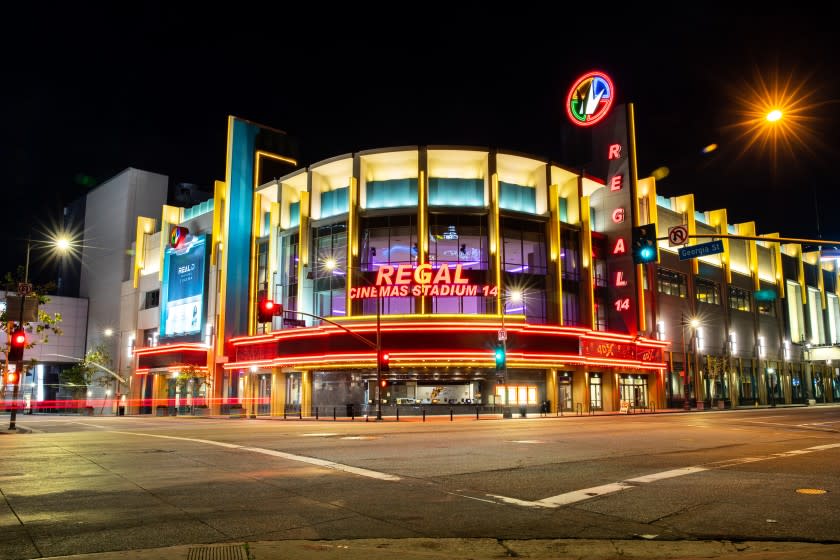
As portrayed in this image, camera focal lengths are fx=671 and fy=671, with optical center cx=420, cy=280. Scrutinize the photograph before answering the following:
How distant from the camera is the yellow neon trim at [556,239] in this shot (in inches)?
2281

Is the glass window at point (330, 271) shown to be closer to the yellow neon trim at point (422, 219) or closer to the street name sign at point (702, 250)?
the yellow neon trim at point (422, 219)

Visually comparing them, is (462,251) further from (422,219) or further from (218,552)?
(218,552)

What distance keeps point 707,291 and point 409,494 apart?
72.5 metres

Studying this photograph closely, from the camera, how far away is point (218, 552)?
6863mm

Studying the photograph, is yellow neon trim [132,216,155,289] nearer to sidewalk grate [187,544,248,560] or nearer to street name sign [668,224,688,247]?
street name sign [668,224,688,247]

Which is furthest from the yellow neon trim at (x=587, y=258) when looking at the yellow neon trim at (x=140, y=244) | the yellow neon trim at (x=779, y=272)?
the yellow neon trim at (x=140, y=244)

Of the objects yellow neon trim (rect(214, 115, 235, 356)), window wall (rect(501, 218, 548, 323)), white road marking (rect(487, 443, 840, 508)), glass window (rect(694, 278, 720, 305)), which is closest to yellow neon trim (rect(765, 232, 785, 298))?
glass window (rect(694, 278, 720, 305))

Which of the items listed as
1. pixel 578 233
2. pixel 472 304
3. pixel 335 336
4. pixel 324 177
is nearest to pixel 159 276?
pixel 324 177

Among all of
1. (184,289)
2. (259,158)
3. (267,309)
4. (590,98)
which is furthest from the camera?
(184,289)

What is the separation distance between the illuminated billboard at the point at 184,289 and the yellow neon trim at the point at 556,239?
118 ft

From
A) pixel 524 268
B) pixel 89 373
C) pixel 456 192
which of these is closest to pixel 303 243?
pixel 456 192

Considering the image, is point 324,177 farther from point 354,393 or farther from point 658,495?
point 658,495

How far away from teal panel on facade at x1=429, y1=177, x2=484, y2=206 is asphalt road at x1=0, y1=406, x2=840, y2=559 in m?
40.0

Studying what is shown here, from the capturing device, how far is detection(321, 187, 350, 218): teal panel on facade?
6104 cm
